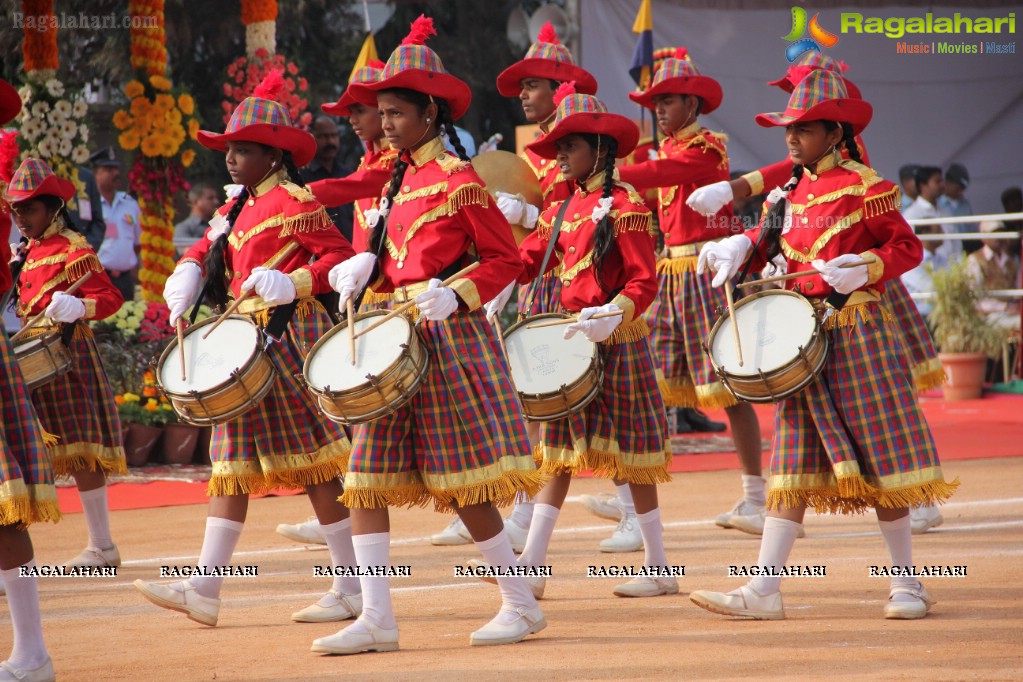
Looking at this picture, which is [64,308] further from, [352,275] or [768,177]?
[768,177]

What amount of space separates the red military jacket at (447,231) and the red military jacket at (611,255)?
73 cm

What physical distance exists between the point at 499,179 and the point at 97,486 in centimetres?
262

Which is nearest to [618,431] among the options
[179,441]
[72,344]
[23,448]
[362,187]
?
[362,187]

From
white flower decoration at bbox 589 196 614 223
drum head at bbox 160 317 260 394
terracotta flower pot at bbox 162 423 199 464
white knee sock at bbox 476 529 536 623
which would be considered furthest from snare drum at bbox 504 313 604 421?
terracotta flower pot at bbox 162 423 199 464

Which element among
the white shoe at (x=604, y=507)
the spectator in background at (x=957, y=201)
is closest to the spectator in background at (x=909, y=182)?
the spectator in background at (x=957, y=201)

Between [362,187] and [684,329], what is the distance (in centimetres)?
194

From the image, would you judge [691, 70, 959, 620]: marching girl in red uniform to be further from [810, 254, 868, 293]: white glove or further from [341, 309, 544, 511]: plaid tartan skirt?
[341, 309, 544, 511]: plaid tartan skirt

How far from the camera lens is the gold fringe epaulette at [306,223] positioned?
5688 millimetres

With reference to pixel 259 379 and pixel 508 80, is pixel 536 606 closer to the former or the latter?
pixel 259 379

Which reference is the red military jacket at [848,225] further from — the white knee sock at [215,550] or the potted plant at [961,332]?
the potted plant at [961,332]

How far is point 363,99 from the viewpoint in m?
5.26

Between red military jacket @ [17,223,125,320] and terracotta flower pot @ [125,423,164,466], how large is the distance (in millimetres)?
3037

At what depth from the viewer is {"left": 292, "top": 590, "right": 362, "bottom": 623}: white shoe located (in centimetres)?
550

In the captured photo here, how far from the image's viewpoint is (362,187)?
277 inches
